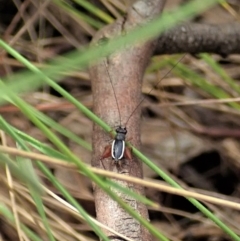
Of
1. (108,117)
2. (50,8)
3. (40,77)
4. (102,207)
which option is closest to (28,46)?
(50,8)

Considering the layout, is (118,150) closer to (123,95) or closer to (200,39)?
(123,95)

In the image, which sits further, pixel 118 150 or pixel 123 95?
pixel 123 95

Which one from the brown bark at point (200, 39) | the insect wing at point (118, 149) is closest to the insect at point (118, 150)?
the insect wing at point (118, 149)

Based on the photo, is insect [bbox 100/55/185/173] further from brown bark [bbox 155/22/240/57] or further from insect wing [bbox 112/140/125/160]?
brown bark [bbox 155/22/240/57]

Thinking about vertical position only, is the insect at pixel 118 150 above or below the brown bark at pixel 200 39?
below

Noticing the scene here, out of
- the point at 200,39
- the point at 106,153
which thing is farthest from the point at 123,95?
the point at 200,39

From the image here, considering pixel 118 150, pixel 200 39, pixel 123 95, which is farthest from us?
pixel 200 39

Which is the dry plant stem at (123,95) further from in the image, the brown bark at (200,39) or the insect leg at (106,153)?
the brown bark at (200,39)
